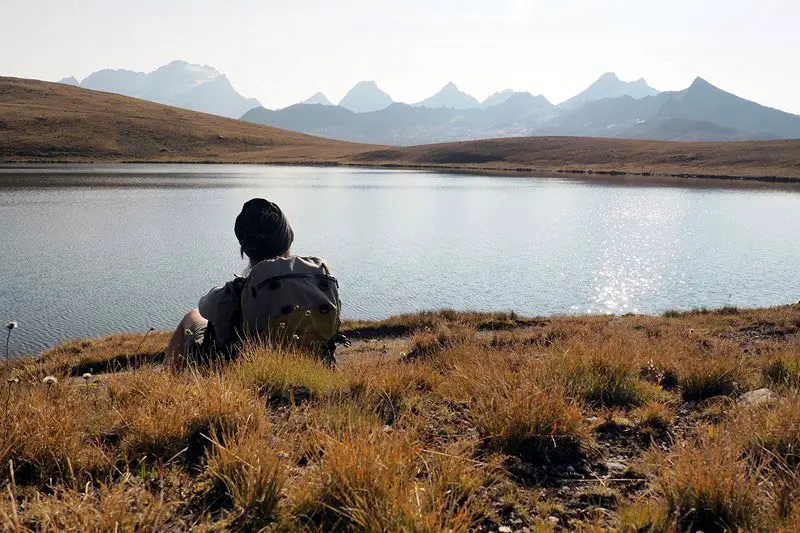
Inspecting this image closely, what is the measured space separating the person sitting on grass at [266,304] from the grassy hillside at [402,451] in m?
0.43

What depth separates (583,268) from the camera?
1134 inches

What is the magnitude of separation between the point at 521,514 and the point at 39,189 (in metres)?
65.5

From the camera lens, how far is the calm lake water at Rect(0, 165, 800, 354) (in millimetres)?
21281

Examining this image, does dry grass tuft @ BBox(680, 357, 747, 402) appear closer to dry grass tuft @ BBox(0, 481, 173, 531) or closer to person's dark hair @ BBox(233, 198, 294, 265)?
person's dark hair @ BBox(233, 198, 294, 265)

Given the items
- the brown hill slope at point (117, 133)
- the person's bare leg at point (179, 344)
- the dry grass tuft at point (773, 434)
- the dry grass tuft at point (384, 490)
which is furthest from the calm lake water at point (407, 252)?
the brown hill slope at point (117, 133)

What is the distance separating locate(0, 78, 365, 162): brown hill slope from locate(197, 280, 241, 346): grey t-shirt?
373 ft

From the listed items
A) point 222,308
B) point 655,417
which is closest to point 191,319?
point 222,308

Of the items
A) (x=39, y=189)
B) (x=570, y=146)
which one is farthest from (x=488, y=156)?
(x=39, y=189)

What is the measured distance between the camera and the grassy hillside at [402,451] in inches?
125

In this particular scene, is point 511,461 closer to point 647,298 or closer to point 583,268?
point 647,298

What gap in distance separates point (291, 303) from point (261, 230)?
0.86 metres

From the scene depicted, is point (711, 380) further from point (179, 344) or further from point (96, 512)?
point (96, 512)

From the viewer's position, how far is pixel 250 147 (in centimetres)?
14050

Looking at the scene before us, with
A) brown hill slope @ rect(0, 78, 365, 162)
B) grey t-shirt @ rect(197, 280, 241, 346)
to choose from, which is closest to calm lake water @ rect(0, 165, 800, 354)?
grey t-shirt @ rect(197, 280, 241, 346)
